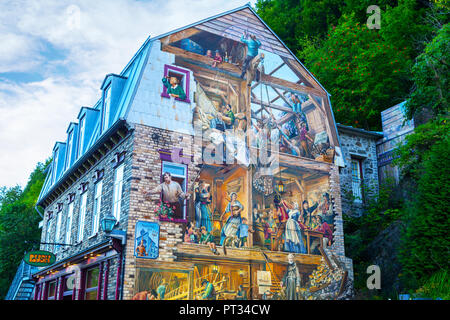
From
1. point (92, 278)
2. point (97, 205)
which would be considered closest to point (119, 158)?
point (97, 205)

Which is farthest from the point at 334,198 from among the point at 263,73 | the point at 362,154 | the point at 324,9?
the point at 324,9

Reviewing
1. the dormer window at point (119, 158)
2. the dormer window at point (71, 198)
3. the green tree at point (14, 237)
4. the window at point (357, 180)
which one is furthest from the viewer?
the green tree at point (14, 237)

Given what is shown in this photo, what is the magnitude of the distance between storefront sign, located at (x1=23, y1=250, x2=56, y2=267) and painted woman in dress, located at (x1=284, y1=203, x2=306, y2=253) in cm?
792

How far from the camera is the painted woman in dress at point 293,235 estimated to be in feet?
52.3

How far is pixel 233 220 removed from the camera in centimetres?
1484

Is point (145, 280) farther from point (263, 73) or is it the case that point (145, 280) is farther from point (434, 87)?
point (434, 87)

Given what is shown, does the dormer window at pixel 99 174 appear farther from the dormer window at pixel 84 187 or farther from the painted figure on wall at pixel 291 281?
the painted figure on wall at pixel 291 281

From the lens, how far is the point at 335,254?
17.0 m

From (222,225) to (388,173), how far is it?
32.1 feet

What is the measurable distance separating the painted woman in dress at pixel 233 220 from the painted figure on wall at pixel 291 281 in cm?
230

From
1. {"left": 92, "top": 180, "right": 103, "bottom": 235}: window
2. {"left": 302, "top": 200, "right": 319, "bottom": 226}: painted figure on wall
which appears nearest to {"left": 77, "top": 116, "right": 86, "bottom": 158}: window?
{"left": 92, "top": 180, "right": 103, "bottom": 235}: window

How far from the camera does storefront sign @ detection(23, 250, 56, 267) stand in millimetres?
15180

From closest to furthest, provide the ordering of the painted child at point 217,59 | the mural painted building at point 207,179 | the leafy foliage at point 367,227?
the mural painted building at point 207,179 < the painted child at point 217,59 < the leafy foliage at point 367,227

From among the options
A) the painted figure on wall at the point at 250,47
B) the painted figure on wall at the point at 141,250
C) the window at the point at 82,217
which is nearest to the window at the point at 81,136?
the window at the point at 82,217
